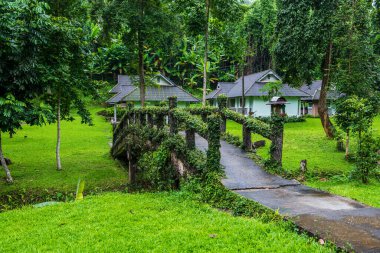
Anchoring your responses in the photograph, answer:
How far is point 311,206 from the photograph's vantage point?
6.30m

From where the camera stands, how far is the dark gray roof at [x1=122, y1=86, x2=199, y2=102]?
31.9 meters

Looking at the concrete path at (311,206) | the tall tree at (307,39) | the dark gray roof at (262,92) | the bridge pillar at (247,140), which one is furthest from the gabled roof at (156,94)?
the concrete path at (311,206)

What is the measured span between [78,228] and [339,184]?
7.77m

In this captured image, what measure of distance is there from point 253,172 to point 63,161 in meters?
11.8

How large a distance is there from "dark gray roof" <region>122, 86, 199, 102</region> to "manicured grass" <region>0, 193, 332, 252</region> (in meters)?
24.4

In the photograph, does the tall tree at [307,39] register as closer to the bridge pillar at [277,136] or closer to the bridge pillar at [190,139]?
the bridge pillar at [277,136]

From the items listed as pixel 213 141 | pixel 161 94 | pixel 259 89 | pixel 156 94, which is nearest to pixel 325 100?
pixel 213 141

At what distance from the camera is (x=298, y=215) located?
18.6 ft

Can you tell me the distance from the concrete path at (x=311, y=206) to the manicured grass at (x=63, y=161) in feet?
23.5

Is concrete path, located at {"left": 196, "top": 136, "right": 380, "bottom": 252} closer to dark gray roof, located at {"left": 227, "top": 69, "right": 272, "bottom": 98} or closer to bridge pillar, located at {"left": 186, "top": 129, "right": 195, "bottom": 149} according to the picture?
bridge pillar, located at {"left": 186, "top": 129, "right": 195, "bottom": 149}

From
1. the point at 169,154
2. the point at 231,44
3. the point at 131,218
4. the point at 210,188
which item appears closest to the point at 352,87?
the point at 231,44

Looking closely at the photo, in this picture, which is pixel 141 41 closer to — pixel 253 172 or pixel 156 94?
pixel 156 94

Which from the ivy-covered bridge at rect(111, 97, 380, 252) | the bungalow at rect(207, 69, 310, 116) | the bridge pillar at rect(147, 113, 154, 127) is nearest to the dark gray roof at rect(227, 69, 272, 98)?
the bungalow at rect(207, 69, 310, 116)

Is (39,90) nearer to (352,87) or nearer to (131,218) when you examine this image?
(131,218)
